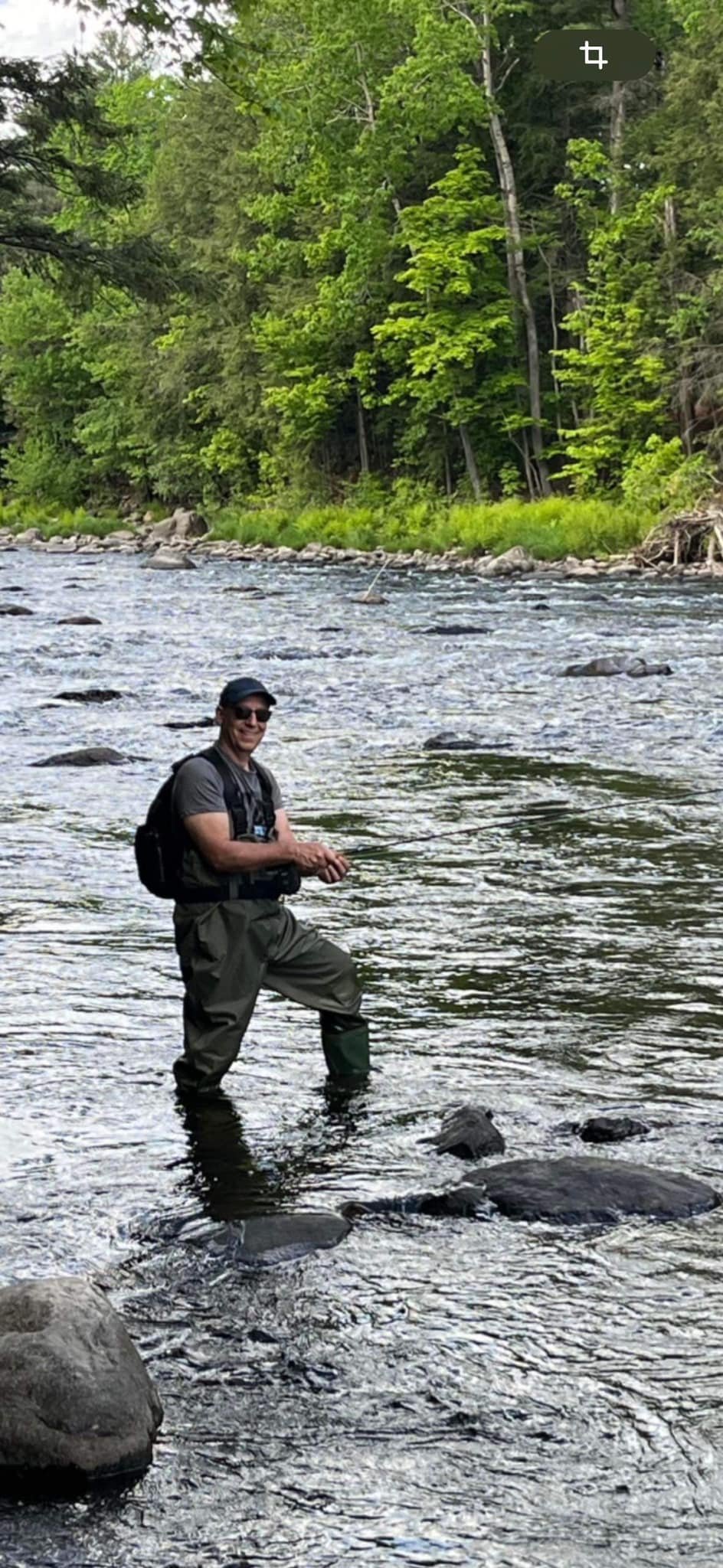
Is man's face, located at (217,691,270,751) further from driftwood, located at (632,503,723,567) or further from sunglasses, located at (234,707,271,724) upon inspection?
driftwood, located at (632,503,723,567)

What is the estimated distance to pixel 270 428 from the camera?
56.2m

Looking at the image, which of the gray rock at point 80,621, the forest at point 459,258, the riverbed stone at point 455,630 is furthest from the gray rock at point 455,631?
the forest at point 459,258

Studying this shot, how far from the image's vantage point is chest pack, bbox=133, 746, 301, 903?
6.46m

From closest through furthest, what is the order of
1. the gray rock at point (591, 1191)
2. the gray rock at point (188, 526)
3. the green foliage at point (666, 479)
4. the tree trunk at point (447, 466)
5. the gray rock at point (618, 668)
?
1. the gray rock at point (591, 1191)
2. the gray rock at point (618, 668)
3. the green foliage at point (666, 479)
4. the tree trunk at point (447, 466)
5. the gray rock at point (188, 526)

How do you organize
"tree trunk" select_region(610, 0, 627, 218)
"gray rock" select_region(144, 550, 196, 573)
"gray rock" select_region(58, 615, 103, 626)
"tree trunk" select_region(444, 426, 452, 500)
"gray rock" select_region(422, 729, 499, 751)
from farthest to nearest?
"tree trunk" select_region(444, 426, 452, 500)
"tree trunk" select_region(610, 0, 627, 218)
"gray rock" select_region(144, 550, 196, 573)
"gray rock" select_region(58, 615, 103, 626)
"gray rock" select_region(422, 729, 499, 751)

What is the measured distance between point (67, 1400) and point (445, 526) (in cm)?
3753

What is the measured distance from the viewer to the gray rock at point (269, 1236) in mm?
5340

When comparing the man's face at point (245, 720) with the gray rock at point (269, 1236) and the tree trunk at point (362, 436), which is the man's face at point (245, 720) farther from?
the tree trunk at point (362, 436)

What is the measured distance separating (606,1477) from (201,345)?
5661 centimetres

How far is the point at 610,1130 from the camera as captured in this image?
6.20m

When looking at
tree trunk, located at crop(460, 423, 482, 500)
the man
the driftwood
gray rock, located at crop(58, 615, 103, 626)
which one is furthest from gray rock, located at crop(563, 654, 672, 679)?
tree trunk, located at crop(460, 423, 482, 500)

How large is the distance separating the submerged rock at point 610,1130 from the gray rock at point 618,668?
12.8 meters

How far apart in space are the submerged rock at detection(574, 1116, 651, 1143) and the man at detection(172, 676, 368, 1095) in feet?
3.28

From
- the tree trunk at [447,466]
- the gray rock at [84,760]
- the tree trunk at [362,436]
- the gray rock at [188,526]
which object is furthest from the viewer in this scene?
the gray rock at [188,526]
